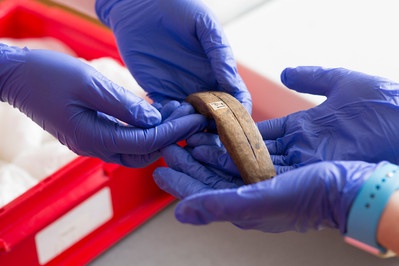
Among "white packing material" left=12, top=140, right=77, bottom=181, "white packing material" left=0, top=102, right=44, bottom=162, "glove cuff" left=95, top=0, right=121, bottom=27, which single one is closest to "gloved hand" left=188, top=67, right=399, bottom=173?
"glove cuff" left=95, top=0, right=121, bottom=27

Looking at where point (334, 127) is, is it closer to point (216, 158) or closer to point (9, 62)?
point (216, 158)

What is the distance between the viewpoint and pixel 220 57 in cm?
110

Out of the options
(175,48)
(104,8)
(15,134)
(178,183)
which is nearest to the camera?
(178,183)

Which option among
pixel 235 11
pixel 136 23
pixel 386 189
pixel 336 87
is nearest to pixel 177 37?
pixel 136 23

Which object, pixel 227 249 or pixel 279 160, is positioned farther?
pixel 227 249

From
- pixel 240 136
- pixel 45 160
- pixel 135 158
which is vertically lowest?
pixel 45 160

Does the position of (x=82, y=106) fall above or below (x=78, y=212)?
above

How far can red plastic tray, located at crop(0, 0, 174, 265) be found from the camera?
4.30 ft

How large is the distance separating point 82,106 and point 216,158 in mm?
236

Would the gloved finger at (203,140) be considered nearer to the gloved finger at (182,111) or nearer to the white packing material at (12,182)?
the gloved finger at (182,111)

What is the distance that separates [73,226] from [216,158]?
0.56m

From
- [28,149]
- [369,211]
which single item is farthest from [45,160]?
[369,211]

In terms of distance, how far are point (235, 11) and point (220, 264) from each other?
2.15 ft

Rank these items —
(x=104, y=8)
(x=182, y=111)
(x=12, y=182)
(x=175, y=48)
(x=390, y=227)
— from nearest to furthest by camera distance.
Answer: (x=390, y=227), (x=182, y=111), (x=175, y=48), (x=104, y=8), (x=12, y=182)
